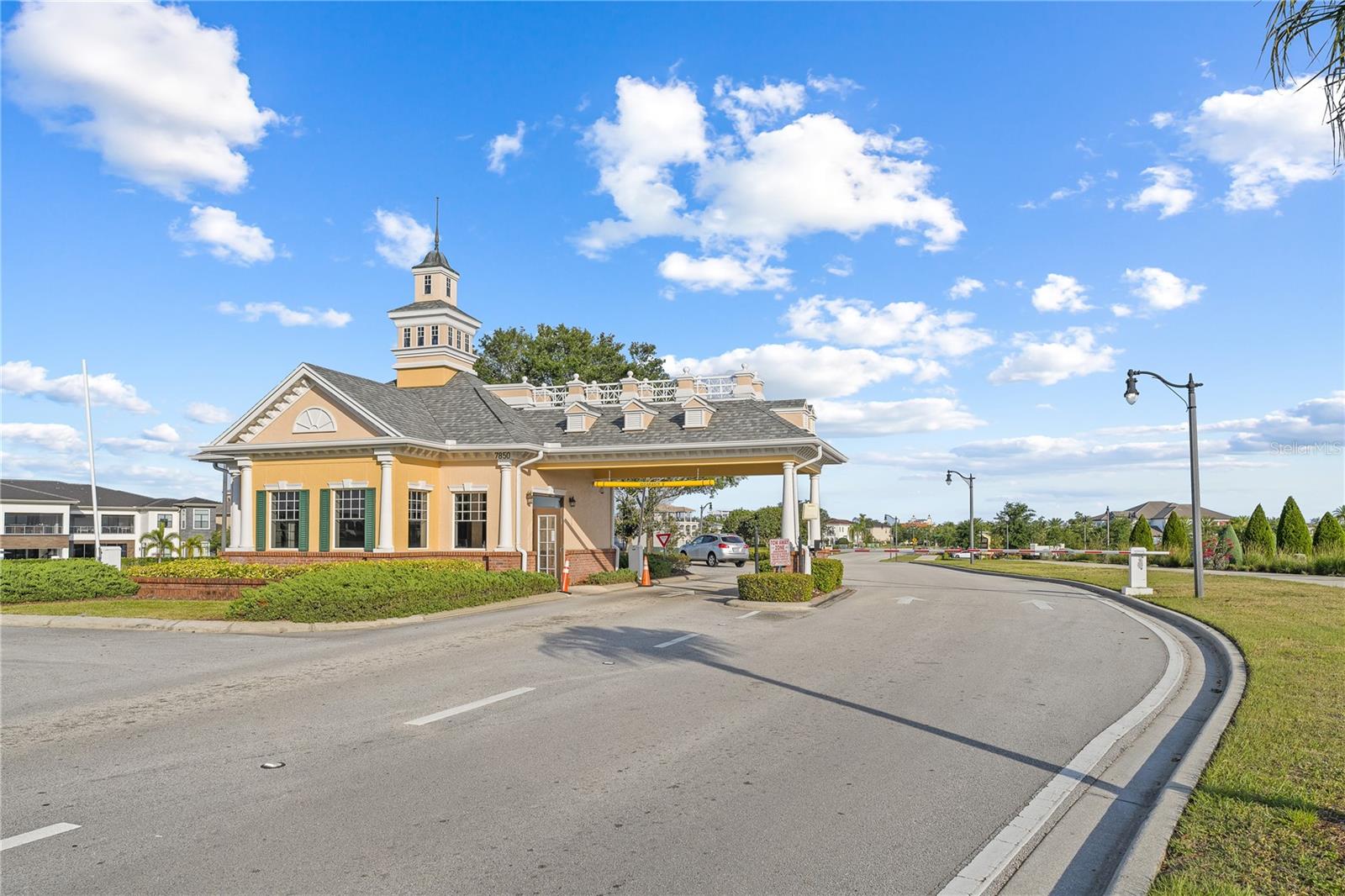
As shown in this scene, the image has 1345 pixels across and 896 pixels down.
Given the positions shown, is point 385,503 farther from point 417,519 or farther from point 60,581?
point 60,581

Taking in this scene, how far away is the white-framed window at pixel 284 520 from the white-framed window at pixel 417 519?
3.35 m

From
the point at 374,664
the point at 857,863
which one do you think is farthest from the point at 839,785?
the point at 374,664

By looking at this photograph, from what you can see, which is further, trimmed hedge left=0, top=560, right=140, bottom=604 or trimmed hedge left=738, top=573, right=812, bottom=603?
trimmed hedge left=738, top=573, right=812, bottom=603

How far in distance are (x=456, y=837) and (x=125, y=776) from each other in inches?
128

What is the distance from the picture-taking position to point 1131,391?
2284cm

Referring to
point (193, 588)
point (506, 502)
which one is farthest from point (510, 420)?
point (193, 588)

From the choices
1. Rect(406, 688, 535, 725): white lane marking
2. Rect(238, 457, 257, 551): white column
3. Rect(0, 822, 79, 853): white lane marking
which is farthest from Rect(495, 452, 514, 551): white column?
Rect(0, 822, 79, 853): white lane marking

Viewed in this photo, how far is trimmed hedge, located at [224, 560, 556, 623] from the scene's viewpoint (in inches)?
669

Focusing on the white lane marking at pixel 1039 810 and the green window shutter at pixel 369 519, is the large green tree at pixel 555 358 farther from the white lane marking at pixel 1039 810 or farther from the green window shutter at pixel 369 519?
the white lane marking at pixel 1039 810

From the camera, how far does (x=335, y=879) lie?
489 cm

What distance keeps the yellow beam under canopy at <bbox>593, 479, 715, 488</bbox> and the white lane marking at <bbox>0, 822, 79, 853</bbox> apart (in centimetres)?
2065

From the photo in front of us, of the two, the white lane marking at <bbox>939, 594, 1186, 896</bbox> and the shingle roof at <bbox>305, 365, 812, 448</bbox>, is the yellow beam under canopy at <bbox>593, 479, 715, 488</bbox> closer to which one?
the shingle roof at <bbox>305, 365, 812, 448</bbox>

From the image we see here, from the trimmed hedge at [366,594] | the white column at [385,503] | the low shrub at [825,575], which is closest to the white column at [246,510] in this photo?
the white column at [385,503]

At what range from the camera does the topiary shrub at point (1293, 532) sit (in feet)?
130
